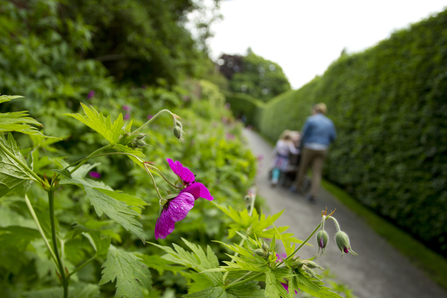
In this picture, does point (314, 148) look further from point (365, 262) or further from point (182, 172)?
point (182, 172)

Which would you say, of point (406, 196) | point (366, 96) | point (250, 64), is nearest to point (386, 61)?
point (366, 96)

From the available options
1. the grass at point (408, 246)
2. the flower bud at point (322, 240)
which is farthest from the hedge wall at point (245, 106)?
the flower bud at point (322, 240)

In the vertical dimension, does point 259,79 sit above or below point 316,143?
above

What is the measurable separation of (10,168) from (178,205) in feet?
1.32

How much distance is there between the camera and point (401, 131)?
480 cm

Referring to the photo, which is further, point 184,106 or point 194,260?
point 184,106

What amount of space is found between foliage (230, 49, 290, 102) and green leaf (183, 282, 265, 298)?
48625mm

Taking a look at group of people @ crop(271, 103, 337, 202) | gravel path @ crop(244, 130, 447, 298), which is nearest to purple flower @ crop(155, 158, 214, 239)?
gravel path @ crop(244, 130, 447, 298)

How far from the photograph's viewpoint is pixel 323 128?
5629 millimetres

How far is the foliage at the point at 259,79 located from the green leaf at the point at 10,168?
4866cm

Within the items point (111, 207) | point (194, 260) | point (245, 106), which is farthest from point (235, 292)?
point (245, 106)

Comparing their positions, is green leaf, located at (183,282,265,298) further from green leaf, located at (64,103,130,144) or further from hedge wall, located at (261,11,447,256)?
hedge wall, located at (261,11,447,256)

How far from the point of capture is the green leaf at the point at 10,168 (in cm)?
56

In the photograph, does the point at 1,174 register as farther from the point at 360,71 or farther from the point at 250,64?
the point at 250,64
